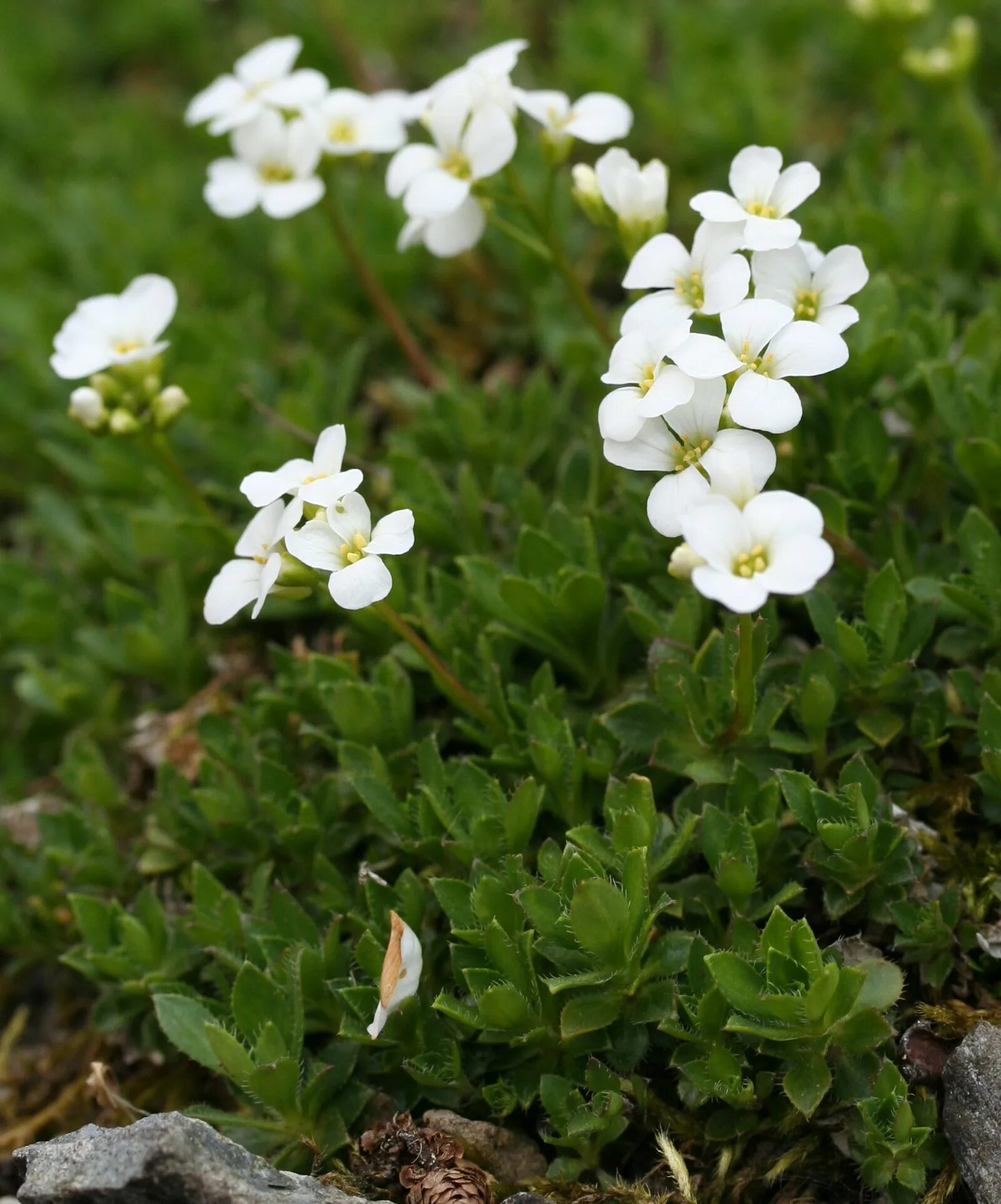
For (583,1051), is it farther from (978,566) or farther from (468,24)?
(468,24)

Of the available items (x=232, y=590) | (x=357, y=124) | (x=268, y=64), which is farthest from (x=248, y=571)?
(x=268, y=64)

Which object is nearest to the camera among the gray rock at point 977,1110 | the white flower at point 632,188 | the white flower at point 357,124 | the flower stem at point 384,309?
the gray rock at point 977,1110

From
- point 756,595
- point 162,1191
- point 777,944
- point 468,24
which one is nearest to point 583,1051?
point 777,944

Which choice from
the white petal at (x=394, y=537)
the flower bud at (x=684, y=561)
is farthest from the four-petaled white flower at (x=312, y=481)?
the flower bud at (x=684, y=561)

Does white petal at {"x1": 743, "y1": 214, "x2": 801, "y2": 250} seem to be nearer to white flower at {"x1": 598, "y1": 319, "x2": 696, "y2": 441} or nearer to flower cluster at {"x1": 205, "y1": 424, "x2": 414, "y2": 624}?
white flower at {"x1": 598, "y1": 319, "x2": 696, "y2": 441}

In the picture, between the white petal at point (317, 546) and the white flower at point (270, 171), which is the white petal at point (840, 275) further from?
the white flower at point (270, 171)

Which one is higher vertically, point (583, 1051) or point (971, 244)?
point (971, 244)
